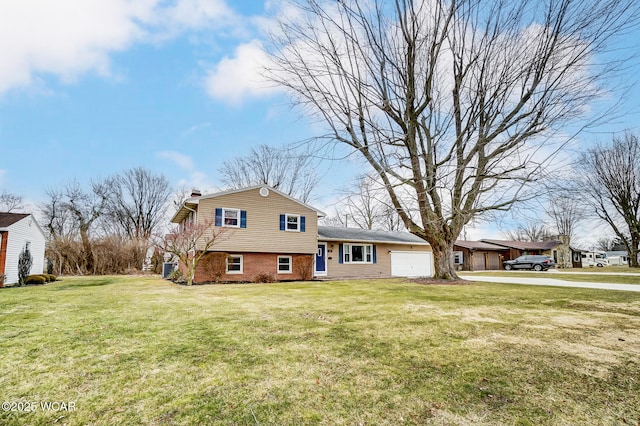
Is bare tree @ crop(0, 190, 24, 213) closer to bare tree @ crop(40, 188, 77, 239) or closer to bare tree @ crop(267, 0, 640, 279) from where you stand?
bare tree @ crop(40, 188, 77, 239)

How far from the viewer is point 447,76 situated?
13070 millimetres

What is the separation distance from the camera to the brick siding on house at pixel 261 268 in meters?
16.2

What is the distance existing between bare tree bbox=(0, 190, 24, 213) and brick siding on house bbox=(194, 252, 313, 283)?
3024 cm

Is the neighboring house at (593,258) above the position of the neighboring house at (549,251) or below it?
below

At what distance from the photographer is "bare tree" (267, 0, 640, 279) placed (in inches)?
416

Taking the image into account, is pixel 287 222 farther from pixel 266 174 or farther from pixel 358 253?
pixel 266 174

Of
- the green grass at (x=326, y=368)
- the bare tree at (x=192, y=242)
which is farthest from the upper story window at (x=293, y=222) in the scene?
the green grass at (x=326, y=368)

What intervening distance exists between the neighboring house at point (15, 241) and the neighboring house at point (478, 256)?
1334 inches

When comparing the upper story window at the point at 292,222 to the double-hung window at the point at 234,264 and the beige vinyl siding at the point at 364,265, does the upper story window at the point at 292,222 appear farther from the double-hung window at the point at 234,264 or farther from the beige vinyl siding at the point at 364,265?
the beige vinyl siding at the point at 364,265

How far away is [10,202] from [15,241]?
24351mm

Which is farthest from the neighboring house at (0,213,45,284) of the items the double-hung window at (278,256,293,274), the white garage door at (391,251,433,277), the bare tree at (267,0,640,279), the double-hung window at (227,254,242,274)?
the white garage door at (391,251,433,277)

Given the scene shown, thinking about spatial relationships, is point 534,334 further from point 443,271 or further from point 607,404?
point 443,271

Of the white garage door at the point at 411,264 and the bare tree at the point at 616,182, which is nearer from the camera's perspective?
the white garage door at the point at 411,264

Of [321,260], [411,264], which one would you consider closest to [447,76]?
[321,260]
